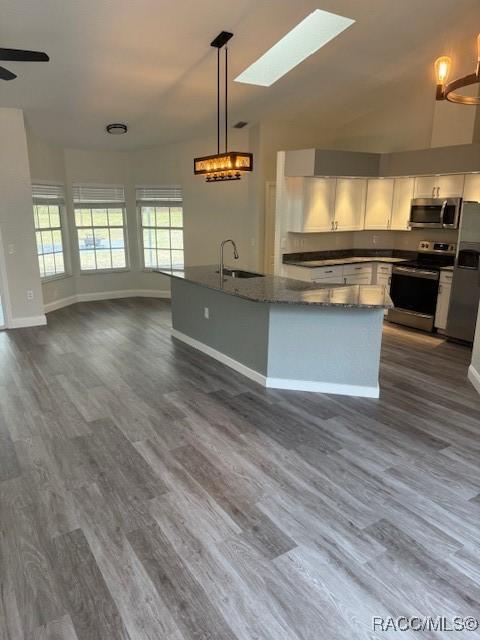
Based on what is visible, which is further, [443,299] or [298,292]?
[443,299]

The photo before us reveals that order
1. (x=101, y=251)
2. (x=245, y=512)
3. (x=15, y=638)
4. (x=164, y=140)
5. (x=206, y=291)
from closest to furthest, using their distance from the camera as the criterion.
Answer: (x=15, y=638), (x=245, y=512), (x=206, y=291), (x=164, y=140), (x=101, y=251)

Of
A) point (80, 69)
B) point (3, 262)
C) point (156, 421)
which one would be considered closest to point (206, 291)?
point (156, 421)

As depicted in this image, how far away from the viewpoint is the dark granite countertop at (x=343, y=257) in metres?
6.59

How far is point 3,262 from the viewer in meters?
6.08

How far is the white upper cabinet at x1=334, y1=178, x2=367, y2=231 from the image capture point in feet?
21.7

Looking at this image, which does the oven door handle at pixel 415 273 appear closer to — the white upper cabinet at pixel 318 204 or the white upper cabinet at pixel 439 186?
the white upper cabinet at pixel 439 186

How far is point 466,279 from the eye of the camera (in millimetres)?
5398

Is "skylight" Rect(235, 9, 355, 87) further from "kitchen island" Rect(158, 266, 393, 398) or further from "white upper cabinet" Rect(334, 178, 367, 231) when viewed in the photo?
"kitchen island" Rect(158, 266, 393, 398)

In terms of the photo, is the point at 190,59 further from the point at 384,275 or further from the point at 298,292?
the point at 384,275

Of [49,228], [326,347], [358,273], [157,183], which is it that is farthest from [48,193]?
[326,347]

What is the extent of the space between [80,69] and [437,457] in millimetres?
5000

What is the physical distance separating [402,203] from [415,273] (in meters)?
1.19

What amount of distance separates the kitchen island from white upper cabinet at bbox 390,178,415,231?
2.78 m

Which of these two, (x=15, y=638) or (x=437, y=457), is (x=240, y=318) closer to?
(x=437, y=457)
